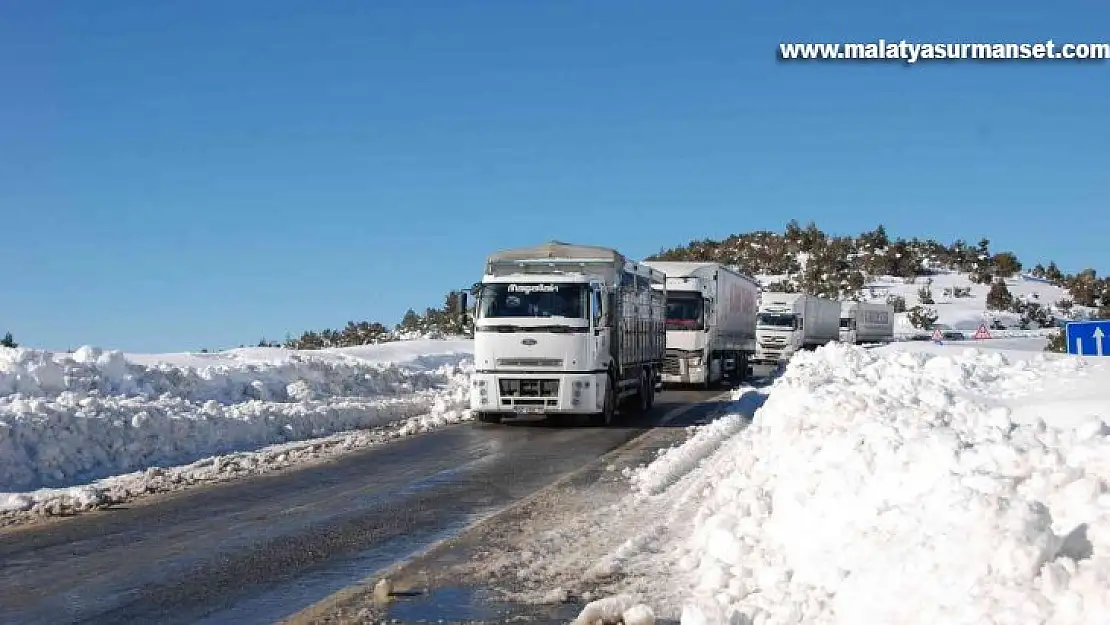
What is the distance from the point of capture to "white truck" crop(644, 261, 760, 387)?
104 feet

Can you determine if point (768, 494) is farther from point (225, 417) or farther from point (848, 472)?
point (225, 417)

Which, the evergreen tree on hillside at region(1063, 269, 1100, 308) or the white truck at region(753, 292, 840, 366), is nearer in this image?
the white truck at region(753, 292, 840, 366)

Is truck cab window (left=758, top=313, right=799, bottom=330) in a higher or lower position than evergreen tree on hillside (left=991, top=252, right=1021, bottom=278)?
lower

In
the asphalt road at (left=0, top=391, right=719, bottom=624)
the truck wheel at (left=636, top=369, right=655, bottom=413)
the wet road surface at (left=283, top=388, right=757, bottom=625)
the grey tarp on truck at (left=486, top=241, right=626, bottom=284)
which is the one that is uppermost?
the grey tarp on truck at (left=486, top=241, right=626, bottom=284)

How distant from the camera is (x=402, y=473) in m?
14.3

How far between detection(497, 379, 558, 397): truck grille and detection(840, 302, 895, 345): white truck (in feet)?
151

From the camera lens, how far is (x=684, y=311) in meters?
31.9

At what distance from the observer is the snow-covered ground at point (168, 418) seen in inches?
563

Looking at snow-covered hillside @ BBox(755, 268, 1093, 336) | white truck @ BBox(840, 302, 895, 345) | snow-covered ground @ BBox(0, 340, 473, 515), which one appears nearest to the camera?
snow-covered ground @ BBox(0, 340, 473, 515)

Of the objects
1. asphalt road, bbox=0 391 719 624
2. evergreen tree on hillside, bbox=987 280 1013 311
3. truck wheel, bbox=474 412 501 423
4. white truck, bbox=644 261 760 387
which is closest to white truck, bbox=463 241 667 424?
truck wheel, bbox=474 412 501 423

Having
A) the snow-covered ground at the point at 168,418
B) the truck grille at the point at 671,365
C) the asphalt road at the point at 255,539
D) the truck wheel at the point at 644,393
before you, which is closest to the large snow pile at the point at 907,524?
the asphalt road at the point at 255,539

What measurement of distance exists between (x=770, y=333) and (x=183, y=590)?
43.8m

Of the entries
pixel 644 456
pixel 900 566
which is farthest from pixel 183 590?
pixel 644 456

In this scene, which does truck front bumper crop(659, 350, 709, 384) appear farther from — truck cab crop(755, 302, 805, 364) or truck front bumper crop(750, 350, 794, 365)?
truck front bumper crop(750, 350, 794, 365)
